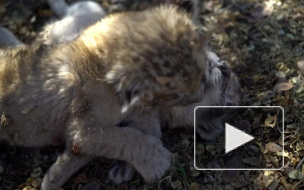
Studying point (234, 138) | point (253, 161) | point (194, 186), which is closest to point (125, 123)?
point (194, 186)

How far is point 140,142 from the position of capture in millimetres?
4086

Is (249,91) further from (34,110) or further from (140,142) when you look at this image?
(34,110)

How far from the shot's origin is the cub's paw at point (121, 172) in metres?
4.13

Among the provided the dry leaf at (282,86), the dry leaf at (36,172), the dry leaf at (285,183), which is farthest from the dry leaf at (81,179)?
the dry leaf at (282,86)

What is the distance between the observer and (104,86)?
12.3 feet

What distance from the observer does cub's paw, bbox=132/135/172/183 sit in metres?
4.04

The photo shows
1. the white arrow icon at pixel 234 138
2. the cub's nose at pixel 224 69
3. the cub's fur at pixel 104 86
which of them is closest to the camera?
the cub's fur at pixel 104 86

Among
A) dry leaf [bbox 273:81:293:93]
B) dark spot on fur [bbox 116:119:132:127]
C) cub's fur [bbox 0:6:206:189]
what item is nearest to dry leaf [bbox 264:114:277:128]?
dry leaf [bbox 273:81:293:93]

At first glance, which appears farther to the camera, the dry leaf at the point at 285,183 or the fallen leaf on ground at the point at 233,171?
the fallen leaf on ground at the point at 233,171

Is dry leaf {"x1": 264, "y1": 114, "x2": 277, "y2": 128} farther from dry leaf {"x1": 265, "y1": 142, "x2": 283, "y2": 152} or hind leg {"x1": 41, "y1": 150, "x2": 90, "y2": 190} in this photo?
hind leg {"x1": 41, "y1": 150, "x2": 90, "y2": 190}

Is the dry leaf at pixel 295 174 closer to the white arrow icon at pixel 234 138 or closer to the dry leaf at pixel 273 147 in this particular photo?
the dry leaf at pixel 273 147

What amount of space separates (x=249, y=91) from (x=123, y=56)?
1.68m

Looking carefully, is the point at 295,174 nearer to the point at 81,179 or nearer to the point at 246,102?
the point at 246,102
